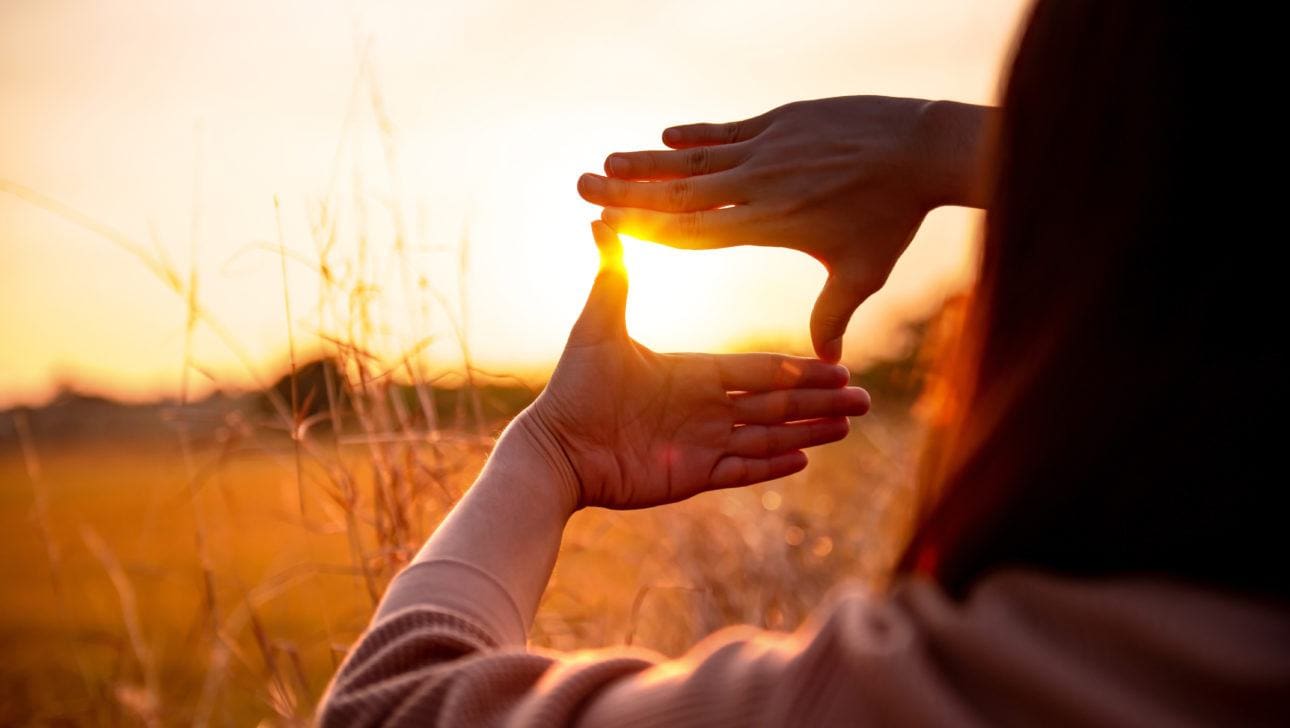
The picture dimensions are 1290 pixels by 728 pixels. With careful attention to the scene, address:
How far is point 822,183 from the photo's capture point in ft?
5.49

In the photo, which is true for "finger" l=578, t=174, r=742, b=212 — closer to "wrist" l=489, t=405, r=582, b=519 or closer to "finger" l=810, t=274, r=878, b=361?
"finger" l=810, t=274, r=878, b=361

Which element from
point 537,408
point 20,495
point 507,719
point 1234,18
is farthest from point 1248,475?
point 20,495

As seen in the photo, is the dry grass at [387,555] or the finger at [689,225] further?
the dry grass at [387,555]

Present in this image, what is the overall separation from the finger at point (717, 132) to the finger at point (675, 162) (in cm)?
4

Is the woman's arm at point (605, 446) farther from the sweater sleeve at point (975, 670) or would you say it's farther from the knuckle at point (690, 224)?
the sweater sleeve at point (975, 670)

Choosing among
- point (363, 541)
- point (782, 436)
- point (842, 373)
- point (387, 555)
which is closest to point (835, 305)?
point (842, 373)

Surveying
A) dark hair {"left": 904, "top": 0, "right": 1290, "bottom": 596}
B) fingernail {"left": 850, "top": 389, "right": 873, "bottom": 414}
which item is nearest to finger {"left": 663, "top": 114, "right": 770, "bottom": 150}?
fingernail {"left": 850, "top": 389, "right": 873, "bottom": 414}

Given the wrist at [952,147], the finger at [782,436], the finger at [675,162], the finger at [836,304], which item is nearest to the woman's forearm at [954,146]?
the wrist at [952,147]

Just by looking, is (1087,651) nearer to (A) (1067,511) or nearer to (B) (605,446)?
(A) (1067,511)

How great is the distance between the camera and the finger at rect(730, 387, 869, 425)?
171 cm

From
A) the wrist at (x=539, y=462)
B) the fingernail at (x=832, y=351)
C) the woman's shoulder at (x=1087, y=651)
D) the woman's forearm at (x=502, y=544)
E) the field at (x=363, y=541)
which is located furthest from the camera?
the field at (x=363, y=541)

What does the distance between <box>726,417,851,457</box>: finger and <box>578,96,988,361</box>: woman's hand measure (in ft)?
0.69

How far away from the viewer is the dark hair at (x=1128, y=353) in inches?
30.7

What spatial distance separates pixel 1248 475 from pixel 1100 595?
0.16m
